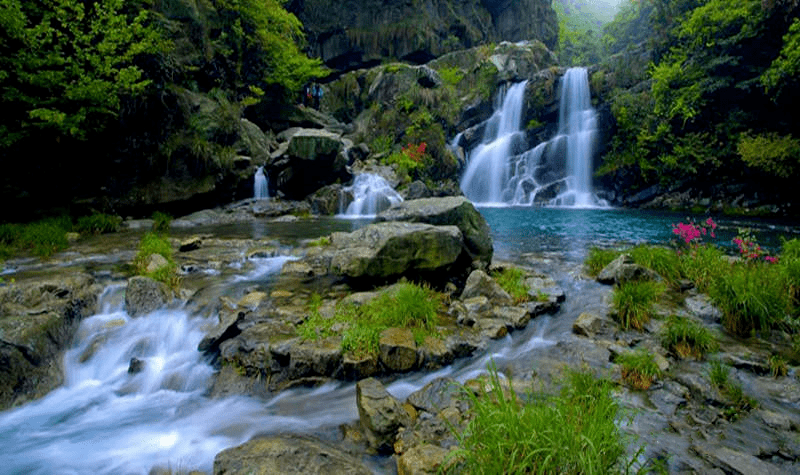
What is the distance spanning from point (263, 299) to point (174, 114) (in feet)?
43.8

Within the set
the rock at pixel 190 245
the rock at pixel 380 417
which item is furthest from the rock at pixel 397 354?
the rock at pixel 190 245

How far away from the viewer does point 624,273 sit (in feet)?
23.8

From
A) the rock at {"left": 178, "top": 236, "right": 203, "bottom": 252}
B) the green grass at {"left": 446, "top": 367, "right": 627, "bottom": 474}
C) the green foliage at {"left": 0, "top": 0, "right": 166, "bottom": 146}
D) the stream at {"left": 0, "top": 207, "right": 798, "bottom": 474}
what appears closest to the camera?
the green grass at {"left": 446, "top": 367, "right": 627, "bottom": 474}

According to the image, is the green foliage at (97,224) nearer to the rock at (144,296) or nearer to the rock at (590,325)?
the rock at (144,296)

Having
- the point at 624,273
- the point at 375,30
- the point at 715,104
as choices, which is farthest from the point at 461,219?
the point at 375,30

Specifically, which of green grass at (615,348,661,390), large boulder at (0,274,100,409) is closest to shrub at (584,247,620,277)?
green grass at (615,348,661,390)

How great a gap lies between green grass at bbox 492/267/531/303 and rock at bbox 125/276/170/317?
5.80 metres

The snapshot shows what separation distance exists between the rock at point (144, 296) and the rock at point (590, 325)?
21.3 ft

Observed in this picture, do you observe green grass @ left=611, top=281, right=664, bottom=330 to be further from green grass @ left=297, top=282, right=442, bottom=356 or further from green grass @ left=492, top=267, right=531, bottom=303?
green grass @ left=297, top=282, right=442, bottom=356

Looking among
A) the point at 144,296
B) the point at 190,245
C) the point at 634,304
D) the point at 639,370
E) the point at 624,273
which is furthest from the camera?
the point at 190,245

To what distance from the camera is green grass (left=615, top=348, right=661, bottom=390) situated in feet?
13.7

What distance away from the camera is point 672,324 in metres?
5.22

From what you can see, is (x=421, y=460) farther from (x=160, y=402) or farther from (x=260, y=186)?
(x=260, y=186)

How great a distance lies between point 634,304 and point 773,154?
18.8m
